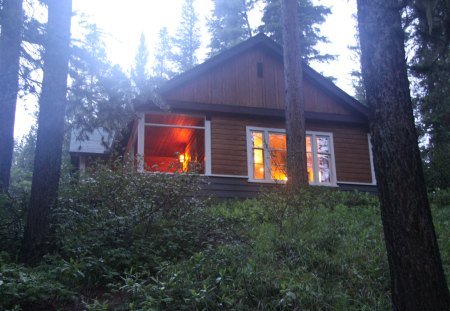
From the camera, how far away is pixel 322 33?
30.5m

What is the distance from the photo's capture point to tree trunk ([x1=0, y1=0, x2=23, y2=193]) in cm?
804

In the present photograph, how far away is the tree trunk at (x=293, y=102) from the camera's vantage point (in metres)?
12.1

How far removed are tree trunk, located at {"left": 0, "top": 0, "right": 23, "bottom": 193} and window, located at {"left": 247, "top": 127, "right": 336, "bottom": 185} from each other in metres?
6.99

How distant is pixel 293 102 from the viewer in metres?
13.3

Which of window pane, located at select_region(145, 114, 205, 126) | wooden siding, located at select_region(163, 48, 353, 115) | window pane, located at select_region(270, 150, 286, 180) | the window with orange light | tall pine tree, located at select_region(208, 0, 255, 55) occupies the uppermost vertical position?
tall pine tree, located at select_region(208, 0, 255, 55)

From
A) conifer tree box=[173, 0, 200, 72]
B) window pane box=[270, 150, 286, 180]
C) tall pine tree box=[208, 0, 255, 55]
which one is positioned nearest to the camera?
window pane box=[270, 150, 286, 180]

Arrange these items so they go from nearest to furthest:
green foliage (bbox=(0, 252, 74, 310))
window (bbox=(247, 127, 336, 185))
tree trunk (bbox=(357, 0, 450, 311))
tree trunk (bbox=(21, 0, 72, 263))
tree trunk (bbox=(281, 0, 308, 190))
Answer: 1. tree trunk (bbox=(357, 0, 450, 311))
2. green foliage (bbox=(0, 252, 74, 310))
3. tree trunk (bbox=(21, 0, 72, 263))
4. tree trunk (bbox=(281, 0, 308, 190))
5. window (bbox=(247, 127, 336, 185))

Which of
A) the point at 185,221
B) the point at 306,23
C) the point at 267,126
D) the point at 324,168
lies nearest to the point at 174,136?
the point at 267,126

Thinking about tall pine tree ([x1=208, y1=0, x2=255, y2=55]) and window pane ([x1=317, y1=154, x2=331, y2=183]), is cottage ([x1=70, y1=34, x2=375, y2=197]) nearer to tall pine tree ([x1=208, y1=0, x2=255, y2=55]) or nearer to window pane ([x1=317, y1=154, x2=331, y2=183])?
window pane ([x1=317, y1=154, x2=331, y2=183])

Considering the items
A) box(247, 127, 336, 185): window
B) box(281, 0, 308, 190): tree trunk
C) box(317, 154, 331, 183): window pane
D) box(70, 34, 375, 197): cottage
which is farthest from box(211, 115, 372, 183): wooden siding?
box(281, 0, 308, 190): tree trunk

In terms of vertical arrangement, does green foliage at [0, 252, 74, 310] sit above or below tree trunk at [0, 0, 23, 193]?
below

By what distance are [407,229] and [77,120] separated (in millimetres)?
5978

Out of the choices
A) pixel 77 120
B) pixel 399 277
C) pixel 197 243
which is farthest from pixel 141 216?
pixel 399 277

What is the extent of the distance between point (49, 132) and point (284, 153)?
9.23 metres
